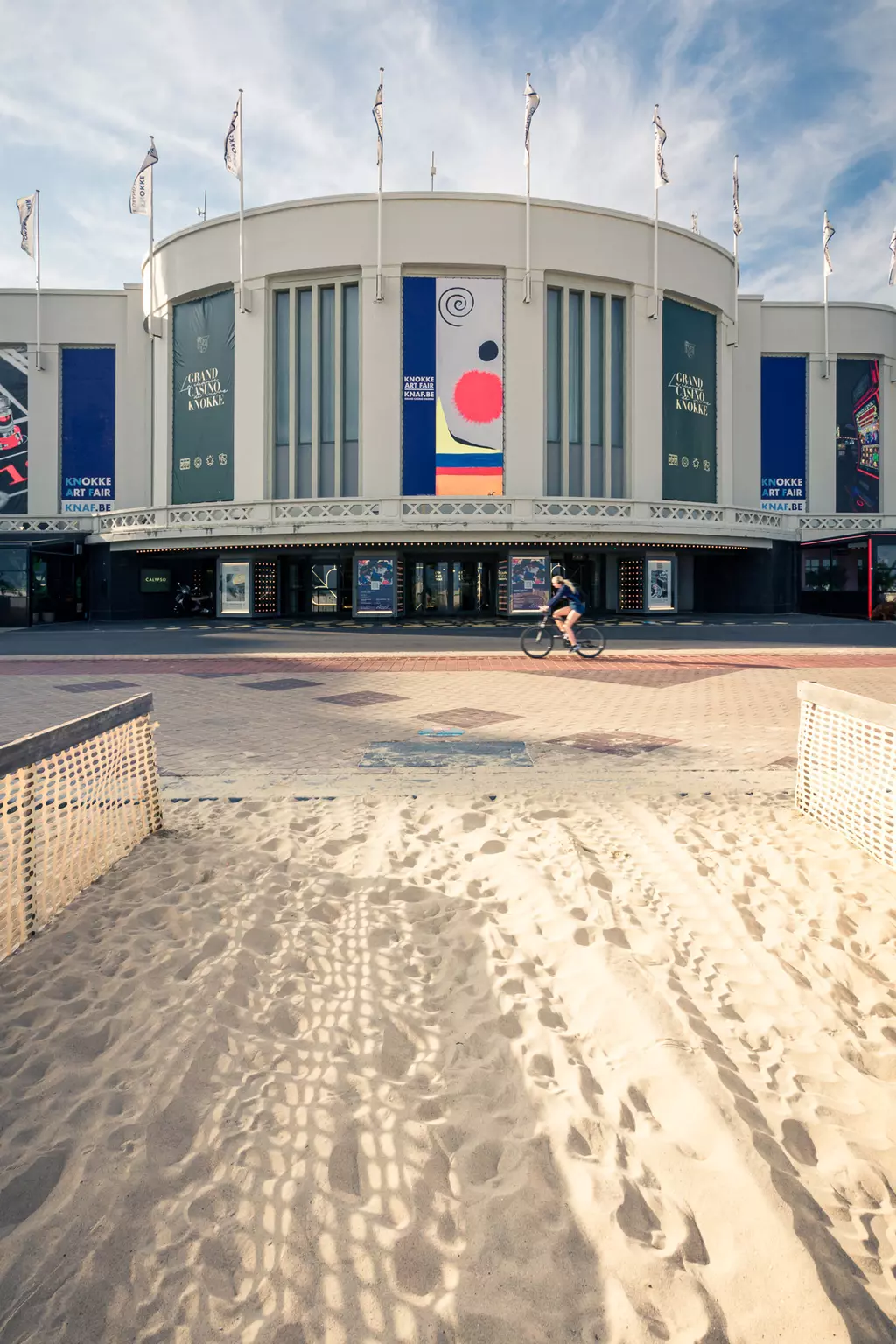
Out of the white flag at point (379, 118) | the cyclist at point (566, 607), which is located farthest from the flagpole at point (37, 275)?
the cyclist at point (566, 607)

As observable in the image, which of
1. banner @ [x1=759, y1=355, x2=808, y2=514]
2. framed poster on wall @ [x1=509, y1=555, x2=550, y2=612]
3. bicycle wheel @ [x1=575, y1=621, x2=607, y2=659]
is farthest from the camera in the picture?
banner @ [x1=759, y1=355, x2=808, y2=514]

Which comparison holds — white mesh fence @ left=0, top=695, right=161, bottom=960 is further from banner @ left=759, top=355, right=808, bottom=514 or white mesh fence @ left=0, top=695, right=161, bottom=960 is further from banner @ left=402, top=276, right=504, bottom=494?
banner @ left=759, top=355, right=808, bottom=514

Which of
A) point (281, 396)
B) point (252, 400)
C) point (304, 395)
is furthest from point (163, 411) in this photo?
point (304, 395)

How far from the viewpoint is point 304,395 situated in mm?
32406

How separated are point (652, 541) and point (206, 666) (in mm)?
22207

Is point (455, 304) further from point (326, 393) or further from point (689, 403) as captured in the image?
point (689, 403)

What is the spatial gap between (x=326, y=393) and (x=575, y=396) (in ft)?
35.2

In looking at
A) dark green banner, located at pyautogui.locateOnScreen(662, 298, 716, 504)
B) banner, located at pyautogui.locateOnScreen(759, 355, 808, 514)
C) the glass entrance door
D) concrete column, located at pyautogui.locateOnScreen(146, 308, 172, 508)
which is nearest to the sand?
the glass entrance door

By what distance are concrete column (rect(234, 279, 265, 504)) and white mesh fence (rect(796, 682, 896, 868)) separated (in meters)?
29.4

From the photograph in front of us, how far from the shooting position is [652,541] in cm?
3130

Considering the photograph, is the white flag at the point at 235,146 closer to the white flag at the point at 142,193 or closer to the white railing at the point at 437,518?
the white flag at the point at 142,193

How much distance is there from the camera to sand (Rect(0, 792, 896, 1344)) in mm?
1894

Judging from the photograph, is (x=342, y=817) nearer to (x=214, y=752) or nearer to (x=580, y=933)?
(x=580, y=933)

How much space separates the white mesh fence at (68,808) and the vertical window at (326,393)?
28.1 meters
